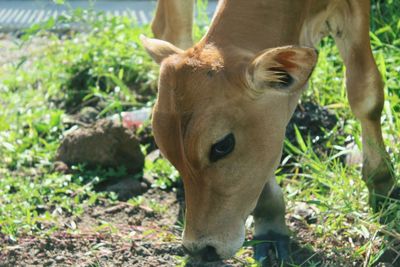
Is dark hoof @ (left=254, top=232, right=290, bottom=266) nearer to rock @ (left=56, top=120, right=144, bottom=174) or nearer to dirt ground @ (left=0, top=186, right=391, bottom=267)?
dirt ground @ (left=0, top=186, right=391, bottom=267)

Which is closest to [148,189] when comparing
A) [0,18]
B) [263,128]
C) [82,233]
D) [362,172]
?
[82,233]

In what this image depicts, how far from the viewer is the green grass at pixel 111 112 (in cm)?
464

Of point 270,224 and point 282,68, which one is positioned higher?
point 282,68

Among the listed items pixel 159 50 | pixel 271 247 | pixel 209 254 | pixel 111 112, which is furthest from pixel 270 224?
pixel 111 112

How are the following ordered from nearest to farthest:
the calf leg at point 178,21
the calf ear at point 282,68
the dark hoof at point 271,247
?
the calf ear at point 282,68, the dark hoof at point 271,247, the calf leg at point 178,21

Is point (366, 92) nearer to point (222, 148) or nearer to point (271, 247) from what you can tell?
point (271, 247)

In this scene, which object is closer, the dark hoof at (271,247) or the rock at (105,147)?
the dark hoof at (271,247)

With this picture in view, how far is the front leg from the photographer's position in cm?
453

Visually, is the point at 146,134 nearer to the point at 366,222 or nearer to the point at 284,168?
the point at 284,168

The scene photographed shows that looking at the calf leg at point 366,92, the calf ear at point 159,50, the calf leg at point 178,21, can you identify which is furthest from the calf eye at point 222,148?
the calf leg at point 178,21

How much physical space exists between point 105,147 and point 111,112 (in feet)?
2.58

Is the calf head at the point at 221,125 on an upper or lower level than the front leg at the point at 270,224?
upper

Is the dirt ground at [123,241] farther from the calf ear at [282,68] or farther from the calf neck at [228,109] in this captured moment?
the calf ear at [282,68]

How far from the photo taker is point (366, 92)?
4.82 metres
